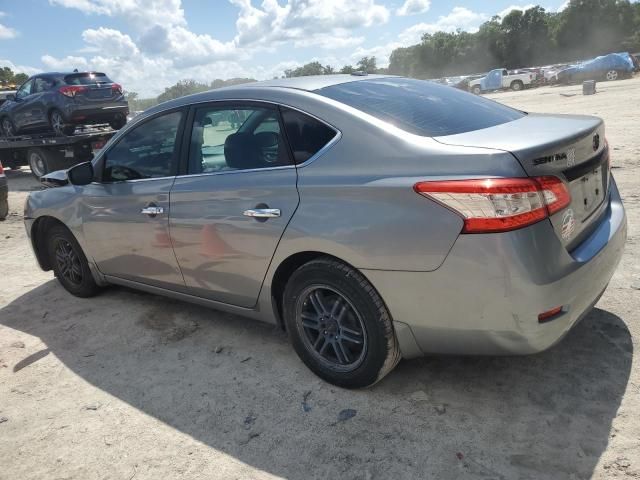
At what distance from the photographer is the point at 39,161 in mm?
13469

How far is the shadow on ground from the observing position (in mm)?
2414

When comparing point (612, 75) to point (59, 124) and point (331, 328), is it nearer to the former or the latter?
point (59, 124)

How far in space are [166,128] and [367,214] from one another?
190 cm

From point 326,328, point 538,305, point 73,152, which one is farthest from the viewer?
point 73,152

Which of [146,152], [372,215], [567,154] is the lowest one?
[372,215]

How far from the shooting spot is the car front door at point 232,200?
3002mm

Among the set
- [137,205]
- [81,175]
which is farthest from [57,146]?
[137,205]

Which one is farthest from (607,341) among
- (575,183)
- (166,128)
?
(166,128)

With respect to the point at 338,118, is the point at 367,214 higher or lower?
lower

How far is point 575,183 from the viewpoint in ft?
8.31

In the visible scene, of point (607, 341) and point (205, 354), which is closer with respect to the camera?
point (607, 341)

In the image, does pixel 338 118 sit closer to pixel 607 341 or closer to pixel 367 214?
pixel 367 214

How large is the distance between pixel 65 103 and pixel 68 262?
9428mm

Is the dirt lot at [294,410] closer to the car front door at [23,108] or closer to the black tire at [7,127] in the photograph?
the car front door at [23,108]
